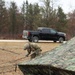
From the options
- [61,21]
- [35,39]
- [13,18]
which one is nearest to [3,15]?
[13,18]

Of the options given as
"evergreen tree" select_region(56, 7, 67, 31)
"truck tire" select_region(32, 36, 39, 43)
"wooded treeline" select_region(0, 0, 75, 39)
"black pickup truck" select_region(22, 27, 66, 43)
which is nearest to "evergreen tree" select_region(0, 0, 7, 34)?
"wooded treeline" select_region(0, 0, 75, 39)

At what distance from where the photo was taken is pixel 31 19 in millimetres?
61750

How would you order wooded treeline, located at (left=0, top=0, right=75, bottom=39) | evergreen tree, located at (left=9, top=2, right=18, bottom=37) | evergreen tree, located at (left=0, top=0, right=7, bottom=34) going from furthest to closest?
1. evergreen tree, located at (left=9, top=2, right=18, bottom=37)
2. evergreen tree, located at (left=0, top=0, right=7, bottom=34)
3. wooded treeline, located at (left=0, top=0, right=75, bottom=39)

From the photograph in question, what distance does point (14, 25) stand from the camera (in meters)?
63.2

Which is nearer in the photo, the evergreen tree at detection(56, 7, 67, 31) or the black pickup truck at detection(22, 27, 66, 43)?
the black pickup truck at detection(22, 27, 66, 43)

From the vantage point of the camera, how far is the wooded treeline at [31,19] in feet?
183

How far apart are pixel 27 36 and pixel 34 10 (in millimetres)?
26410

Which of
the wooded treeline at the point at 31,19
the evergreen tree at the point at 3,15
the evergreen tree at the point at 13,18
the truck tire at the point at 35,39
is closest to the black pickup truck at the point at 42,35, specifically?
the truck tire at the point at 35,39

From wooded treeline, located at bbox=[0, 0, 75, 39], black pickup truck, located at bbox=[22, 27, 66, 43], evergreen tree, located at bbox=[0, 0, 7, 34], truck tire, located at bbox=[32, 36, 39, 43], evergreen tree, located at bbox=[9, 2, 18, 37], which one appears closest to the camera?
truck tire, located at bbox=[32, 36, 39, 43]

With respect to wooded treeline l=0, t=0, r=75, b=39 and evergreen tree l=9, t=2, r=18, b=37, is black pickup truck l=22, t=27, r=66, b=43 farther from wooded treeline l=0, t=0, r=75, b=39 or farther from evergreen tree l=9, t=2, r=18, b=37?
evergreen tree l=9, t=2, r=18, b=37

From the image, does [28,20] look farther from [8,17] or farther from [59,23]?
[59,23]

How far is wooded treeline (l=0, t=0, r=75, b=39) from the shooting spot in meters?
55.9

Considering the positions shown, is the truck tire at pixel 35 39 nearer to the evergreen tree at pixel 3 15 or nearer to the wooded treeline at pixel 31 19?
the wooded treeline at pixel 31 19

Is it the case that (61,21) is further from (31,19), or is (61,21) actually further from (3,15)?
(3,15)
